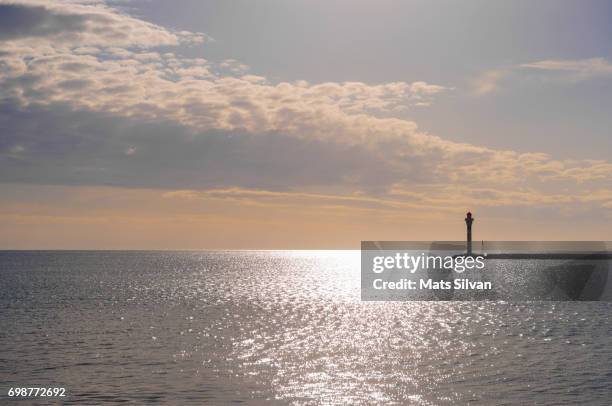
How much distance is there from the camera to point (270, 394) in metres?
33.1

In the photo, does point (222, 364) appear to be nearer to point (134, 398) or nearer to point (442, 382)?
point (134, 398)

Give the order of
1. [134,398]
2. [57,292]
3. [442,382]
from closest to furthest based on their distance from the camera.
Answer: [134,398]
[442,382]
[57,292]

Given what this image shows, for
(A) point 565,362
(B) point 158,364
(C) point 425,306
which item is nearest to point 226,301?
(C) point 425,306

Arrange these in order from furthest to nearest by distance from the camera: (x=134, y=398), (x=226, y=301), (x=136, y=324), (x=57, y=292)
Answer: (x=57, y=292) → (x=226, y=301) → (x=136, y=324) → (x=134, y=398)

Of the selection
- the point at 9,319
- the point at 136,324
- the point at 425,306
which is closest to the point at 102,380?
the point at 136,324

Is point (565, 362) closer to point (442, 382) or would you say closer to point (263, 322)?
point (442, 382)

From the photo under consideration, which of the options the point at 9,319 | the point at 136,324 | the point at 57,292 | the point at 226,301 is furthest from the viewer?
the point at 57,292

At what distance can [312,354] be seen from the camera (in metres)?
44.6

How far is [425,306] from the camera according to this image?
274 ft

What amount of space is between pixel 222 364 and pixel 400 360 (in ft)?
37.9

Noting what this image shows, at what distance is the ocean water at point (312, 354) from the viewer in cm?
3350

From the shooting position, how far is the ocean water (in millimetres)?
33500

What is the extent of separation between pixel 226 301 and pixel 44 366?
5251 centimetres

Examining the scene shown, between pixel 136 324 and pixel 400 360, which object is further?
pixel 136 324
